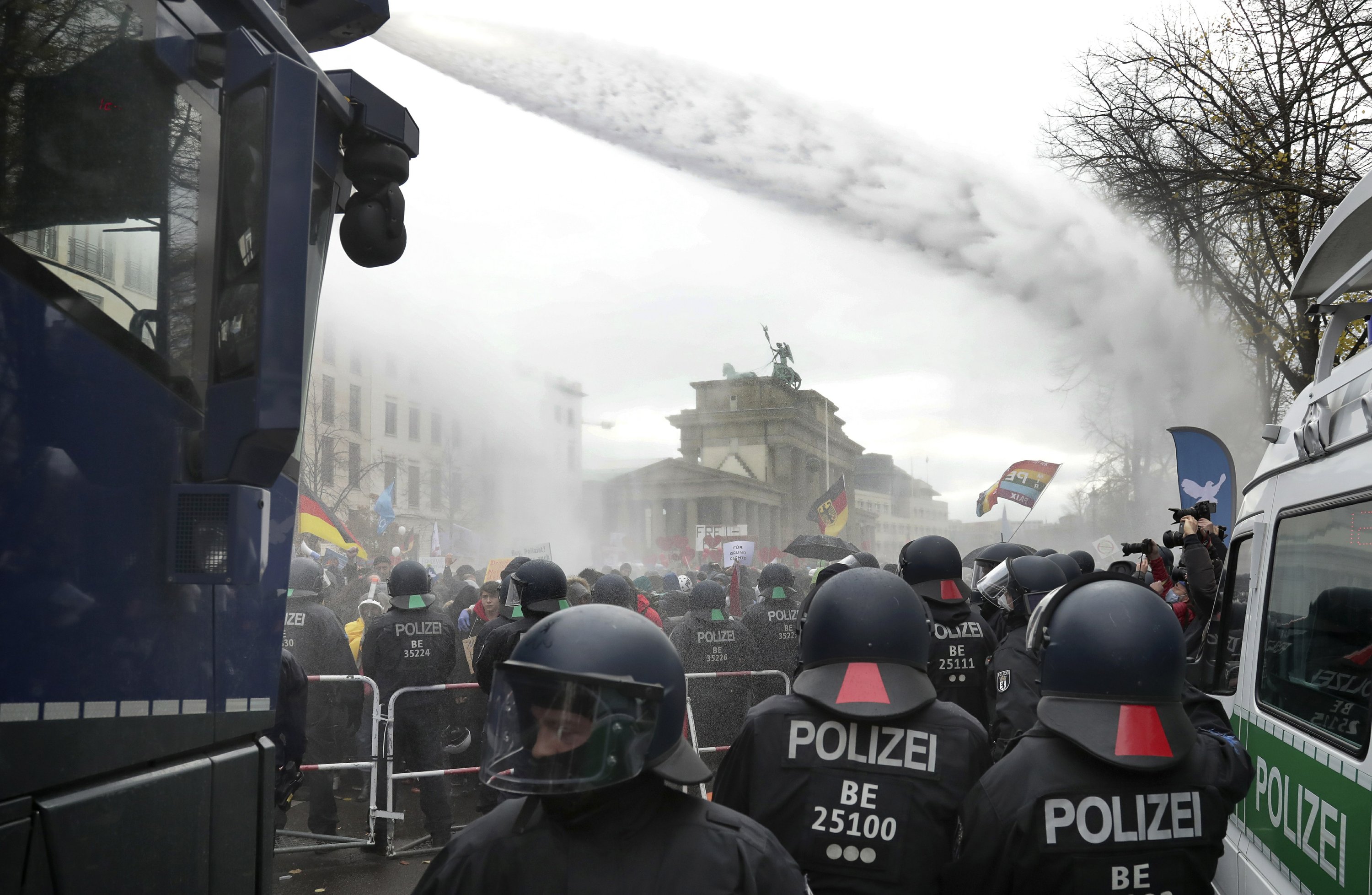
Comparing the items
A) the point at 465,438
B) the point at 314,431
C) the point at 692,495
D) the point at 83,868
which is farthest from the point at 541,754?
the point at 692,495

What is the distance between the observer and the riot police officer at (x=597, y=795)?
1798 mm

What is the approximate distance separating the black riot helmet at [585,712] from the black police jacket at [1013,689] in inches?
119

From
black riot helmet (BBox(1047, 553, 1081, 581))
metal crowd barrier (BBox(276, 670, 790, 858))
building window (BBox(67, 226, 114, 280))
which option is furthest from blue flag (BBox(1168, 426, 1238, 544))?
building window (BBox(67, 226, 114, 280))

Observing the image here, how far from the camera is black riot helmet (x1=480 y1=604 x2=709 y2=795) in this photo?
183 cm

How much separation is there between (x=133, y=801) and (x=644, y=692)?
1067 mm

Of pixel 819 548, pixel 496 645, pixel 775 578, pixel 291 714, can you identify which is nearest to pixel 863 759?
pixel 291 714

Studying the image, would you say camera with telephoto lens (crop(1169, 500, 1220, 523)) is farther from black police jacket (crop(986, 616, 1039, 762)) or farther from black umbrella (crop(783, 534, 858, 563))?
black umbrella (crop(783, 534, 858, 563))

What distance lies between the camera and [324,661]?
27.5 feet

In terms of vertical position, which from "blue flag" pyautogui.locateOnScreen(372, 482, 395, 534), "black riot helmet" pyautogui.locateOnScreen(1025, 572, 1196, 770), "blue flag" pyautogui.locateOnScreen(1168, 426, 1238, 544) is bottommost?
"blue flag" pyautogui.locateOnScreen(372, 482, 395, 534)

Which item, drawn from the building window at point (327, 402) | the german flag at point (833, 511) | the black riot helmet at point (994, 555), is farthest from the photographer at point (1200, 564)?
the building window at point (327, 402)

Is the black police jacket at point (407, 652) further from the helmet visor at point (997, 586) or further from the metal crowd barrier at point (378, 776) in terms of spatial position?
the helmet visor at point (997, 586)

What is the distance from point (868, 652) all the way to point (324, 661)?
6418mm

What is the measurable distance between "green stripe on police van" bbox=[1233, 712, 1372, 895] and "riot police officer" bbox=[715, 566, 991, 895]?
92 cm

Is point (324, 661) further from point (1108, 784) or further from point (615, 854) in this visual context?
point (615, 854)
